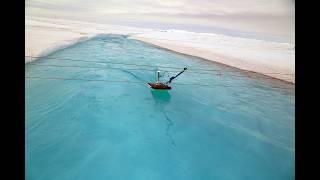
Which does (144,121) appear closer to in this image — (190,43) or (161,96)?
(161,96)

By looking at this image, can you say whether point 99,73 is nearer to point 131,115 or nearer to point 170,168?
point 131,115

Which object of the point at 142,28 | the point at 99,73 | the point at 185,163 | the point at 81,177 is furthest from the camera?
the point at 142,28

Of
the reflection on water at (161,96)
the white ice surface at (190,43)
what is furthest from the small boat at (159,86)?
the white ice surface at (190,43)

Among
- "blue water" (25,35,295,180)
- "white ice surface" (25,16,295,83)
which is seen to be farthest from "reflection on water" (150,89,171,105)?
"white ice surface" (25,16,295,83)

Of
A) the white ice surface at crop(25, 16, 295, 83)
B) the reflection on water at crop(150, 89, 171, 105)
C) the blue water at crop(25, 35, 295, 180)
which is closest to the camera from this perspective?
the blue water at crop(25, 35, 295, 180)

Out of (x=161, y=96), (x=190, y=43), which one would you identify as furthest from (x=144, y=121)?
(x=190, y=43)

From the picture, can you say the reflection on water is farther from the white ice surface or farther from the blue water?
the white ice surface

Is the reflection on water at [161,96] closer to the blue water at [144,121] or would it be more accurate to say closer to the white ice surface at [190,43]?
the blue water at [144,121]

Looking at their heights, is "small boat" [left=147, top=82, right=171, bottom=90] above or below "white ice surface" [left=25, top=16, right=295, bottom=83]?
below

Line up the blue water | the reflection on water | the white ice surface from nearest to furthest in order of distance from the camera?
→ the blue water < the white ice surface < the reflection on water
